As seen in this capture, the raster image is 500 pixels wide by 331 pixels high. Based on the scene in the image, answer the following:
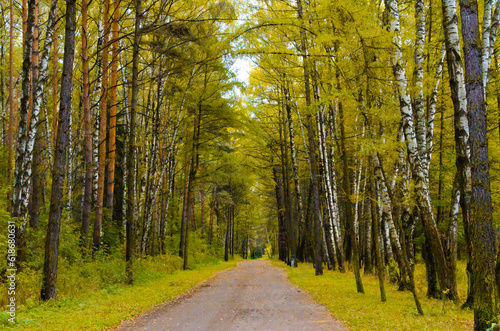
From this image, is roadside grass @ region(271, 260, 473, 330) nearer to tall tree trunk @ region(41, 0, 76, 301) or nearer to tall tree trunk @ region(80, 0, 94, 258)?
tall tree trunk @ region(41, 0, 76, 301)

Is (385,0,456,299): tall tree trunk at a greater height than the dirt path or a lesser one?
greater

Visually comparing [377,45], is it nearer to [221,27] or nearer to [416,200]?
[416,200]

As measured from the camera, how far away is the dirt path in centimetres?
573

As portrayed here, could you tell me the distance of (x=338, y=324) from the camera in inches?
228

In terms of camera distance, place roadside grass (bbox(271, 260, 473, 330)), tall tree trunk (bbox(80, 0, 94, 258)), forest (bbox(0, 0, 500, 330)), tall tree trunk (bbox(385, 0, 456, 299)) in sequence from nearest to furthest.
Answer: forest (bbox(0, 0, 500, 330))
roadside grass (bbox(271, 260, 473, 330))
tall tree trunk (bbox(385, 0, 456, 299))
tall tree trunk (bbox(80, 0, 94, 258))

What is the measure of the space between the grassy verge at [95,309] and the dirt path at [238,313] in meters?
0.36

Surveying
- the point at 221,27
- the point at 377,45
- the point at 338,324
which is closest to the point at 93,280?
the point at 338,324

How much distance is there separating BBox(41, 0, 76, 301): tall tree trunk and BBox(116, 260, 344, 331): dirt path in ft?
7.07

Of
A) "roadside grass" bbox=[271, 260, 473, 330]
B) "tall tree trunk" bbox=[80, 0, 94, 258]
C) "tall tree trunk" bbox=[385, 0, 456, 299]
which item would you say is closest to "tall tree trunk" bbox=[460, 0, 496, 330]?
"roadside grass" bbox=[271, 260, 473, 330]

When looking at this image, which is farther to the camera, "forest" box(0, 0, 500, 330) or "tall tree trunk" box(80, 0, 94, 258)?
"tall tree trunk" box(80, 0, 94, 258)

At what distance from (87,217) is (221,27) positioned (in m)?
10.2

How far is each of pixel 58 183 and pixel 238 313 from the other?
4.72 meters

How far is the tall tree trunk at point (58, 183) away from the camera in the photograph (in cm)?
677

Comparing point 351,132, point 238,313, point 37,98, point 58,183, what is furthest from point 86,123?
point 351,132
